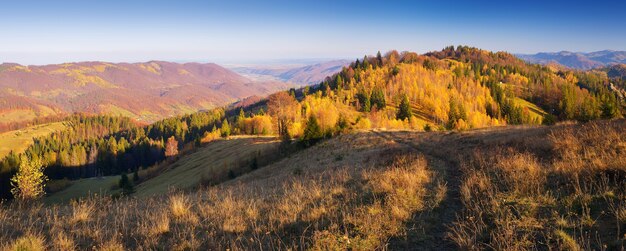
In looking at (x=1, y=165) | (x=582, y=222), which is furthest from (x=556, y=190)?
(x=1, y=165)

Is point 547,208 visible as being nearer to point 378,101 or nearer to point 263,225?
point 263,225

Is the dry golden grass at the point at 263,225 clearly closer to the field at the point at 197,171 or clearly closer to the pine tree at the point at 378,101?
the field at the point at 197,171

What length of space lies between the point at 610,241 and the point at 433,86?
522 feet

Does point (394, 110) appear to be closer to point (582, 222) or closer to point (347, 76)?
point (347, 76)

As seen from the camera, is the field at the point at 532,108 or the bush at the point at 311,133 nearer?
the bush at the point at 311,133

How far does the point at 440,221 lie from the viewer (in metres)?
7.67

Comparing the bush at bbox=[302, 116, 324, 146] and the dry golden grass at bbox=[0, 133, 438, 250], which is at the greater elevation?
the dry golden grass at bbox=[0, 133, 438, 250]

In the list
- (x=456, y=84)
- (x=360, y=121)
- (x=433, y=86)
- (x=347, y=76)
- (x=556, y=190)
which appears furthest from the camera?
(x=347, y=76)

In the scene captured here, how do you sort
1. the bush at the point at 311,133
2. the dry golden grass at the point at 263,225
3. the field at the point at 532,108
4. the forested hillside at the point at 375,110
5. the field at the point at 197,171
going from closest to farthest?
1. the dry golden grass at the point at 263,225
2. the bush at the point at 311,133
3. the field at the point at 197,171
4. the forested hillside at the point at 375,110
5. the field at the point at 532,108

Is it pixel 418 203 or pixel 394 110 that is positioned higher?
pixel 418 203

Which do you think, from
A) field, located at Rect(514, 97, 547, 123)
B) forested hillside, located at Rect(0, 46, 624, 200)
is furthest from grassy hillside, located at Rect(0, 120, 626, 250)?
field, located at Rect(514, 97, 547, 123)

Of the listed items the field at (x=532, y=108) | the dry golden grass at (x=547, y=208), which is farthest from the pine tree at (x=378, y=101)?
the dry golden grass at (x=547, y=208)

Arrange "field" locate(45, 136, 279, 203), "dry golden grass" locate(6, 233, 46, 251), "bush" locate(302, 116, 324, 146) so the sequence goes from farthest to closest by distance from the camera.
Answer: "field" locate(45, 136, 279, 203) < "bush" locate(302, 116, 324, 146) < "dry golden grass" locate(6, 233, 46, 251)

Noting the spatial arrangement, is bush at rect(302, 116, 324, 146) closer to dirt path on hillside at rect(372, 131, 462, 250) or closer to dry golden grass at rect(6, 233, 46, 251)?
dirt path on hillside at rect(372, 131, 462, 250)
